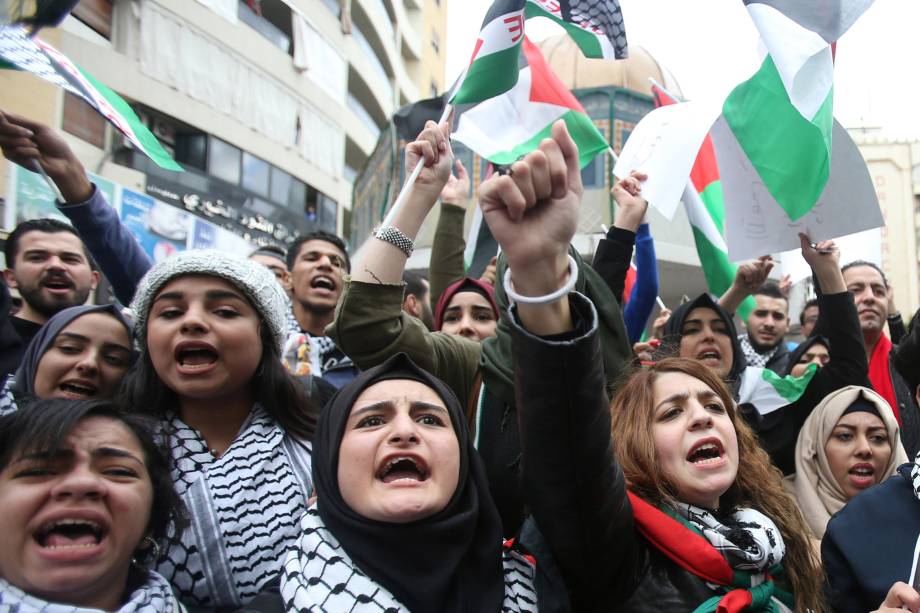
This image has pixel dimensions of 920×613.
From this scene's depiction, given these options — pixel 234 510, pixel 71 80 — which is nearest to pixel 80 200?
pixel 71 80

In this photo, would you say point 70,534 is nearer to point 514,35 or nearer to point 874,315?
point 514,35

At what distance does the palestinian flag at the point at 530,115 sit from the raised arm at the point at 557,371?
9.05ft

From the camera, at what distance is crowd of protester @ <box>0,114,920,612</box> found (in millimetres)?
1514

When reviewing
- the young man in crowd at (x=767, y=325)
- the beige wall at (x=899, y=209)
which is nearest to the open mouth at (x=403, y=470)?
the young man in crowd at (x=767, y=325)

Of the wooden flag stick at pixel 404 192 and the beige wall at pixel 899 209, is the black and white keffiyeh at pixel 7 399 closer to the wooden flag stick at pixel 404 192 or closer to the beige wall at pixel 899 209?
the wooden flag stick at pixel 404 192

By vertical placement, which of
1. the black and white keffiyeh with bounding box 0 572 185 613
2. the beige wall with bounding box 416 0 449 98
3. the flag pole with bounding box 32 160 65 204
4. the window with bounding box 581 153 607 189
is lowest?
the black and white keffiyeh with bounding box 0 572 185 613

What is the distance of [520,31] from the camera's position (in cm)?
317

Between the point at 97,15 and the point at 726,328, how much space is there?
1472 cm

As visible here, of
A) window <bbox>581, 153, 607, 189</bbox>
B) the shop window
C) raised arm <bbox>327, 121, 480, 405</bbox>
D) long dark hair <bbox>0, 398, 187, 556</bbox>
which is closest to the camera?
long dark hair <bbox>0, 398, 187, 556</bbox>

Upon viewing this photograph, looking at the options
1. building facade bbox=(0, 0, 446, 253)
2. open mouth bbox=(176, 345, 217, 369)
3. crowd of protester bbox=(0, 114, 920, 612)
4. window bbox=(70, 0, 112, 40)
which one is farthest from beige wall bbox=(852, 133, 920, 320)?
open mouth bbox=(176, 345, 217, 369)

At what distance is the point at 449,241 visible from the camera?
137 inches

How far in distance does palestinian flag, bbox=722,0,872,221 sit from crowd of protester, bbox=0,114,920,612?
2.50ft

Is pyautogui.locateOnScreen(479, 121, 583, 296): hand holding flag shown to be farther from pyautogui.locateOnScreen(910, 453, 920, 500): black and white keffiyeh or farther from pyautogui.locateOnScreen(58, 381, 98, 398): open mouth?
pyautogui.locateOnScreen(58, 381, 98, 398): open mouth

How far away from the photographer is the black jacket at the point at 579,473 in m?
1.45
